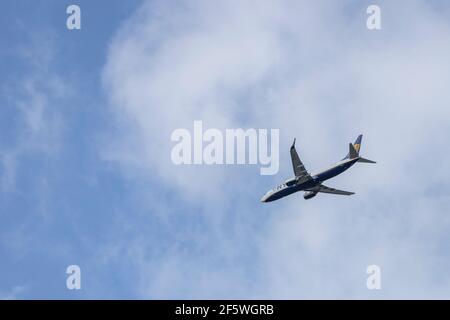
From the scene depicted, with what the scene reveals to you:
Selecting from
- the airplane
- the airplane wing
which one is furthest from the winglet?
the airplane wing

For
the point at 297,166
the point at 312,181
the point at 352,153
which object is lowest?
the point at 312,181

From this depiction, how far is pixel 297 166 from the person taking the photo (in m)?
189

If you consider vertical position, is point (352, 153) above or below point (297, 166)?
above

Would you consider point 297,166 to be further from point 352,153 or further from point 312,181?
point 352,153

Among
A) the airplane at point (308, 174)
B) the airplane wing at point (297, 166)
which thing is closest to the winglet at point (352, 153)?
the airplane at point (308, 174)

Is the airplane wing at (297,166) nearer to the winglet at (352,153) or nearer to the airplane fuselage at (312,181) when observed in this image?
the airplane fuselage at (312,181)

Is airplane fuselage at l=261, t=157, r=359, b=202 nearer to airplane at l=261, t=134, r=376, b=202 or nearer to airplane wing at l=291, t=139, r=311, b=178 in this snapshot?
airplane at l=261, t=134, r=376, b=202

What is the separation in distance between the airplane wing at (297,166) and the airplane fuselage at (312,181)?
1.95 metres

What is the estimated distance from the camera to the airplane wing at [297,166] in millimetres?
186500

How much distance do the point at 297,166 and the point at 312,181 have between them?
21.3 feet

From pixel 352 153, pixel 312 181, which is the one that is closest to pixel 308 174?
pixel 312 181
